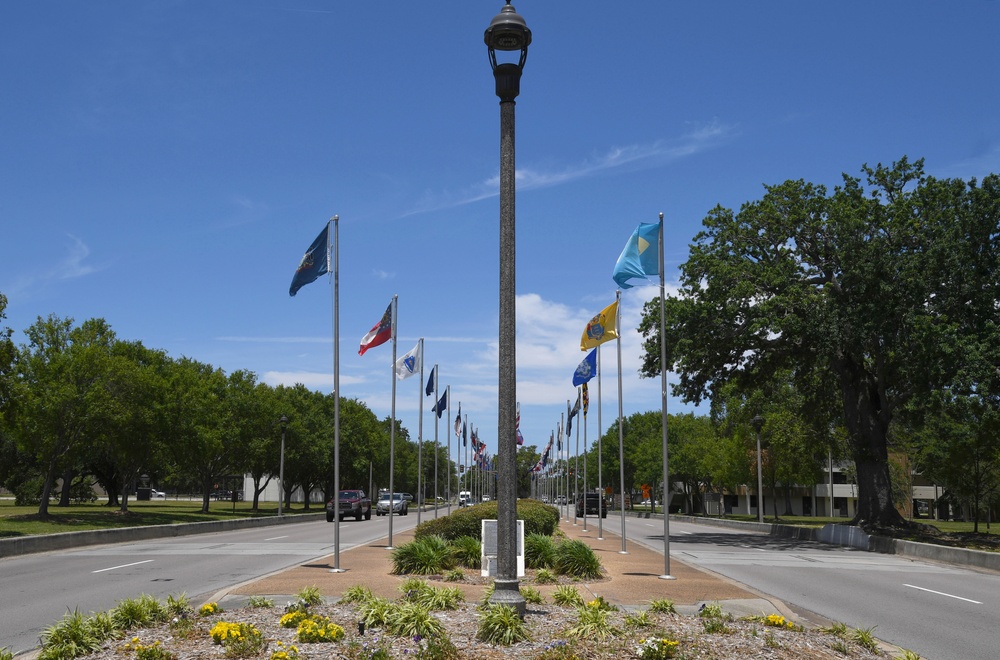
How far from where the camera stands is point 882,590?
1806 centimetres

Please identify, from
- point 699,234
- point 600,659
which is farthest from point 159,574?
point 699,234

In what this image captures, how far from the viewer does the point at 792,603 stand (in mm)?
15320

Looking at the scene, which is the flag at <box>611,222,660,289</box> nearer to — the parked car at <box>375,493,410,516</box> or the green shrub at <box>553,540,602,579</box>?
the green shrub at <box>553,540,602,579</box>

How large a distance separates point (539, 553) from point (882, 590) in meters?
6.75

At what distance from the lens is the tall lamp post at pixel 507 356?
9.90 metres

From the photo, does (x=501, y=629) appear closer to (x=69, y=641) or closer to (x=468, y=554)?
(x=69, y=641)

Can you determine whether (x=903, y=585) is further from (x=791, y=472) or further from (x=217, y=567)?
(x=791, y=472)

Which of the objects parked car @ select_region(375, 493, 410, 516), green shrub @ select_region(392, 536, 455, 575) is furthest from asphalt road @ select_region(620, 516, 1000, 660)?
parked car @ select_region(375, 493, 410, 516)

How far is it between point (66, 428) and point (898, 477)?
219 ft

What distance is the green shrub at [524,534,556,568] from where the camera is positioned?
18.4 m

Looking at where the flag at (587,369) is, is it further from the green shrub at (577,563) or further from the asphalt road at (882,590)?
the green shrub at (577,563)

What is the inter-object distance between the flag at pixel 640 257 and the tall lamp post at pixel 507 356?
853cm

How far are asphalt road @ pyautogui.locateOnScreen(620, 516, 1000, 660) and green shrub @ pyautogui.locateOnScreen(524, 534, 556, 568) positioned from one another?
159 inches

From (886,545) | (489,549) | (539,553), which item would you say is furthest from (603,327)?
(886,545)
